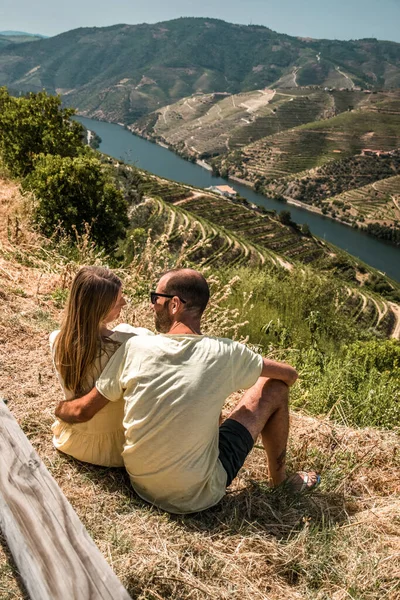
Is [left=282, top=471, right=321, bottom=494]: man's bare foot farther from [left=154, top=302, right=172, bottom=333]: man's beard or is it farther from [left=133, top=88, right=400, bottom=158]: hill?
[left=133, top=88, right=400, bottom=158]: hill

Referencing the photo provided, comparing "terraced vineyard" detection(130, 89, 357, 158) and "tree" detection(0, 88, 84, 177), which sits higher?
"terraced vineyard" detection(130, 89, 357, 158)

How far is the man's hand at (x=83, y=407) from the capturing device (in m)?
2.15

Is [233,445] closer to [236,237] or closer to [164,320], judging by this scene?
[164,320]

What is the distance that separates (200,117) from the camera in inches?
6924

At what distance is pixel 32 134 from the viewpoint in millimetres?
12602

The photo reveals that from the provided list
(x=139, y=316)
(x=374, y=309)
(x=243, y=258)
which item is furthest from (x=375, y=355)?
(x=243, y=258)

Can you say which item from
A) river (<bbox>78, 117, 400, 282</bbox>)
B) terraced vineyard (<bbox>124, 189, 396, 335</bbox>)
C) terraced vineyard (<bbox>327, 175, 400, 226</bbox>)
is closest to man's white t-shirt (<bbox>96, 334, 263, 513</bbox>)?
terraced vineyard (<bbox>124, 189, 396, 335</bbox>)

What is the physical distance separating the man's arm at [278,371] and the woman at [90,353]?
670 millimetres

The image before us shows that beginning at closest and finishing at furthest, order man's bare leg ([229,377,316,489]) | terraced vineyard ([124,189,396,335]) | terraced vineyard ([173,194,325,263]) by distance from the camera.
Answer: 1. man's bare leg ([229,377,316,489])
2. terraced vineyard ([124,189,396,335])
3. terraced vineyard ([173,194,325,263])

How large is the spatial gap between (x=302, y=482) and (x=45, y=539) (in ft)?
4.87

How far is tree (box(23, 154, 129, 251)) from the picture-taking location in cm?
805

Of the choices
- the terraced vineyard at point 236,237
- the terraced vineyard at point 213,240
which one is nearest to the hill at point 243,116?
the terraced vineyard at point 236,237

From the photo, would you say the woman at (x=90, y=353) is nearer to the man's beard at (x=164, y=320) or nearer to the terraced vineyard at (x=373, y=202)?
the man's beard at (x=164, y=320)

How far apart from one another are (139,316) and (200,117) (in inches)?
7332
